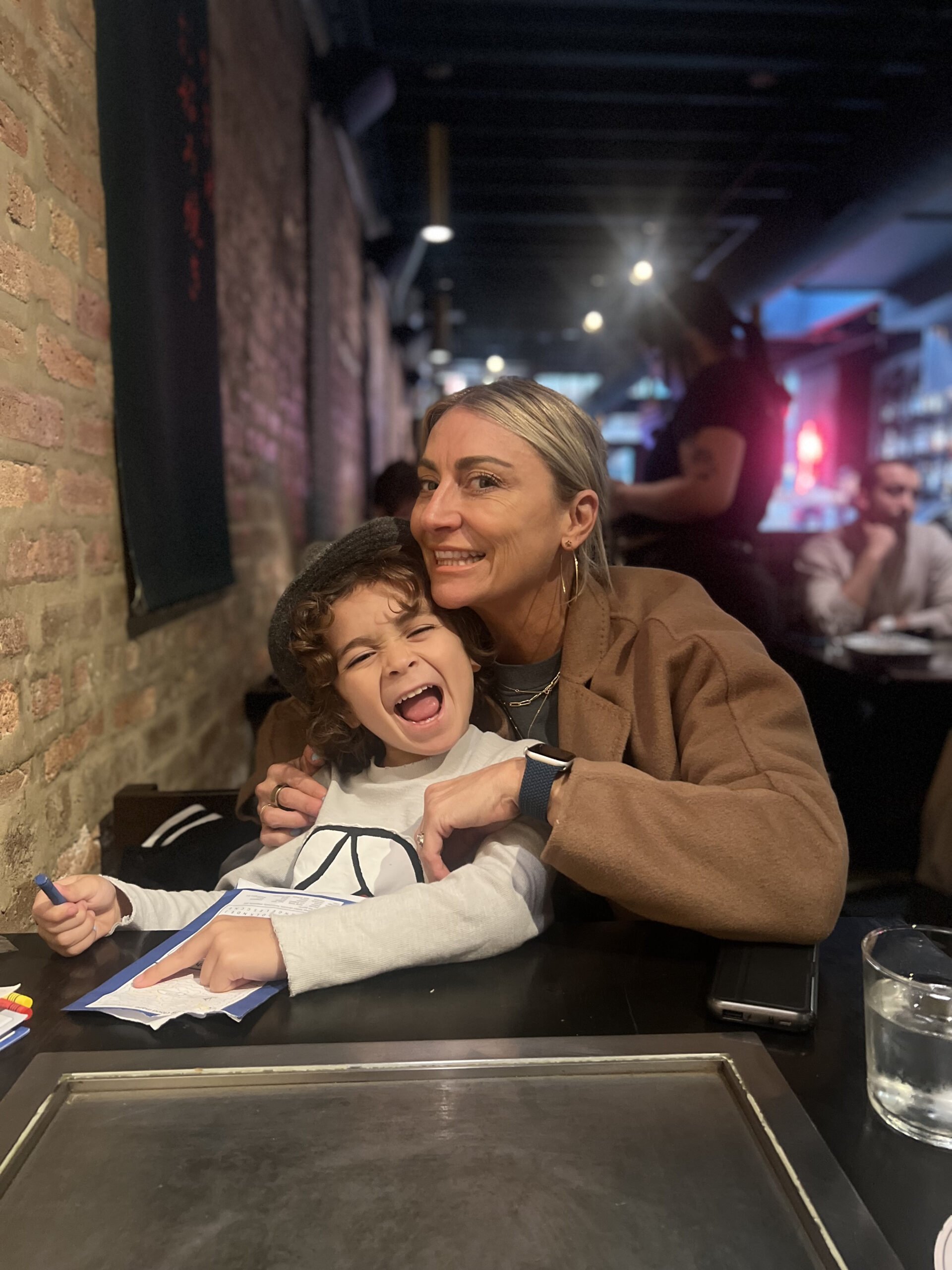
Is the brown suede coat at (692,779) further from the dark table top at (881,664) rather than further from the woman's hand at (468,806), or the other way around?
the dark table top at (881,664)

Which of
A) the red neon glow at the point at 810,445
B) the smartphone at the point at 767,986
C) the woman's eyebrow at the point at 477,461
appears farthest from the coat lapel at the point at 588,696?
the red neon glow at the point at 810,445

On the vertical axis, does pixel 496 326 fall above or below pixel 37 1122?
above

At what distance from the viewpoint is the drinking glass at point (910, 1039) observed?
2.56ft

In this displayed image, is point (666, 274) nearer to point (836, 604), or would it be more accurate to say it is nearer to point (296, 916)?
point (836, 604)

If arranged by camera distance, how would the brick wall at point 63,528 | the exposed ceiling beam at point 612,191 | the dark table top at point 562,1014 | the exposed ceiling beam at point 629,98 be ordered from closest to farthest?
the dark table top at point 562,1014 < the brick wall at point 63,528 < the exposed ceiling beam at point 629,98 < the exposed ceiling beam at point 612,191

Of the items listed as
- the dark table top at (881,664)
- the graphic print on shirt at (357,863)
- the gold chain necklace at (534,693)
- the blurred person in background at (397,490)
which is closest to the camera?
the graphic print on shirt at (357,863)

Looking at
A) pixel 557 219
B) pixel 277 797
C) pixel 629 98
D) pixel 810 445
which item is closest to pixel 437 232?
pixel 629 98

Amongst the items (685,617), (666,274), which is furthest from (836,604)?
(666,274)

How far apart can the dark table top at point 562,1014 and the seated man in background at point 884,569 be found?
11.6 feet

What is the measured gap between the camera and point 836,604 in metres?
4.38

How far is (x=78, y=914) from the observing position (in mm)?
1071

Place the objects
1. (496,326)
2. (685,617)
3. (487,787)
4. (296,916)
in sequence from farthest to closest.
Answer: (496,326)
(685,617)
(487,787)
(296,916)

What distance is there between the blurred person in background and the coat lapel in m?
1.81

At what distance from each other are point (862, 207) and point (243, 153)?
3.66 m
